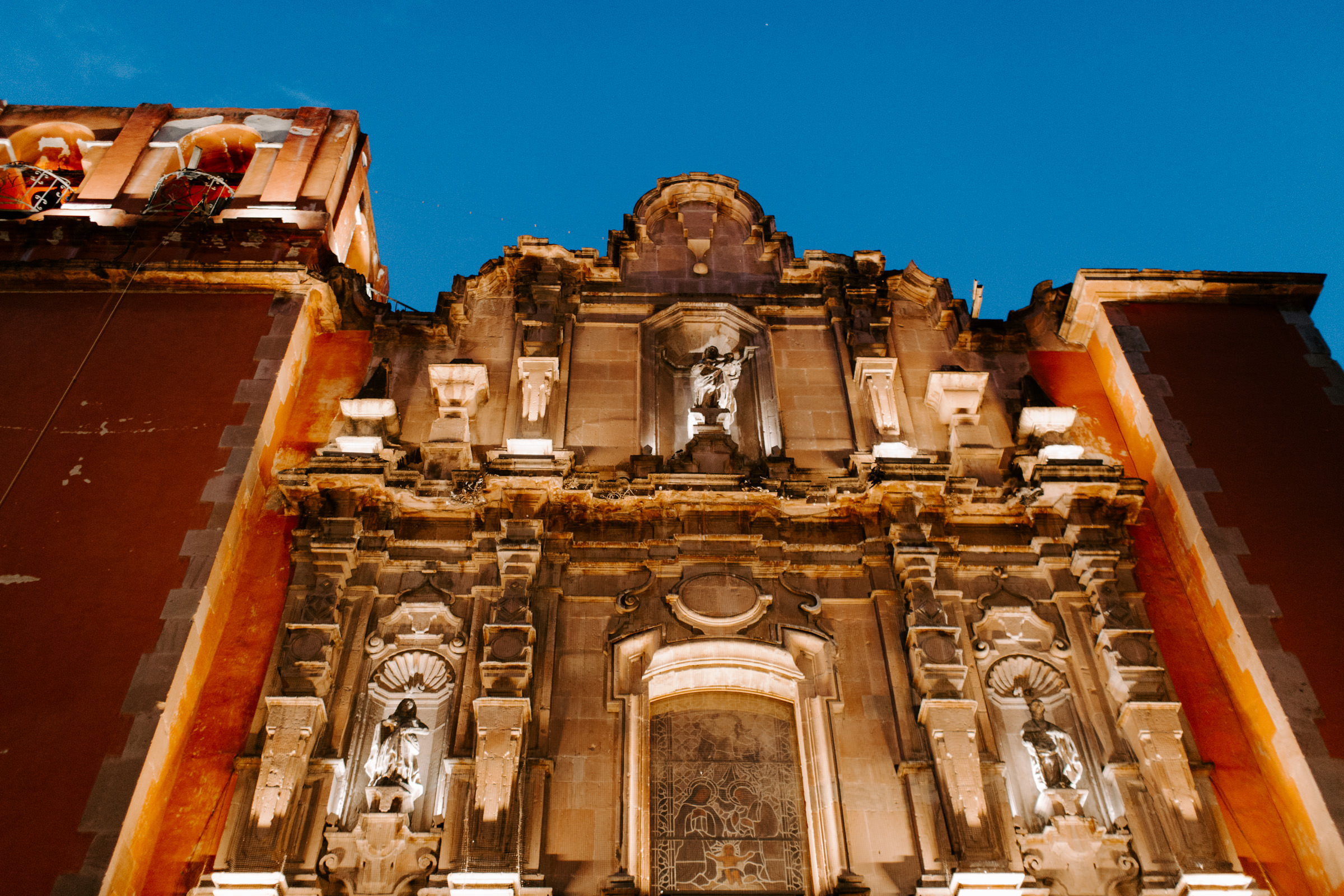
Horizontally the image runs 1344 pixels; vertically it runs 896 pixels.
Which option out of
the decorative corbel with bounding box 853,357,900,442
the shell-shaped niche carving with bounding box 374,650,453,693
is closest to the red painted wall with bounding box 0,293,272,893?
the shell-shaped niche carving with bounding box 374,650,453,693

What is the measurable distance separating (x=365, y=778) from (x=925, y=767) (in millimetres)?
5783

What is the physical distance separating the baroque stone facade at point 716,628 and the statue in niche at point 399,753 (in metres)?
0.04

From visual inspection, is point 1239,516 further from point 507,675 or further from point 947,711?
point 507,675

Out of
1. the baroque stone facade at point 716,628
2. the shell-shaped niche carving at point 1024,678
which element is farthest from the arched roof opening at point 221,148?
the shell-shaped niche carving at point 1024,678

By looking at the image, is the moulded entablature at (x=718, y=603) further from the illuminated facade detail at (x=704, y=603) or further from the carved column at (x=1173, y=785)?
the carved column at (x=1173, y=785)

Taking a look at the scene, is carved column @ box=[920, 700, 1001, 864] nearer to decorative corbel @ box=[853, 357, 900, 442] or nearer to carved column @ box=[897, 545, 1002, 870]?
carved column @ box=[897, 545, 1002, 870]

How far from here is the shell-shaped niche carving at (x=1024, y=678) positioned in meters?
13.1

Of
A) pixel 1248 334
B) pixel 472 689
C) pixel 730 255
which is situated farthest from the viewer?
pixel 730 255

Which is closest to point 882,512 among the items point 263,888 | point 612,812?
point 612,812

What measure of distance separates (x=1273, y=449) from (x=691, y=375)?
787 cm

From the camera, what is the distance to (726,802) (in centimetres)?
1235

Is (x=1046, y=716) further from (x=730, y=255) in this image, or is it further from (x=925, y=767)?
(x=730, y=255)

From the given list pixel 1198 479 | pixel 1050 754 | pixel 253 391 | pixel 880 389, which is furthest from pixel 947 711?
pixel 253 391

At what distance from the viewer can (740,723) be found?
13.1 meters
